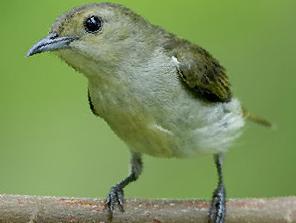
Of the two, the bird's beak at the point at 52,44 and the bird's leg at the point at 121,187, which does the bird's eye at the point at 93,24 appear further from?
the bird's leg at the point at 121,187

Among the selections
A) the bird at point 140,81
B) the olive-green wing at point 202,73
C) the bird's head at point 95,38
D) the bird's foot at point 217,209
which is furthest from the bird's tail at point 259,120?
the bird's head at point 95,38

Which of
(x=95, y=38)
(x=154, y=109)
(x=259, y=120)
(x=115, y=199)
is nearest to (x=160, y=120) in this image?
(x=154, y=109)

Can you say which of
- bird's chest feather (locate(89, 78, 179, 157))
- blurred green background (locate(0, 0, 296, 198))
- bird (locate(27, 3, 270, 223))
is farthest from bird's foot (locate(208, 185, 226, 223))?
blurred green background (locate(0, 0, 296, 198))

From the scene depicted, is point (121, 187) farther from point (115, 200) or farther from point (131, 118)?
point (131, 118)

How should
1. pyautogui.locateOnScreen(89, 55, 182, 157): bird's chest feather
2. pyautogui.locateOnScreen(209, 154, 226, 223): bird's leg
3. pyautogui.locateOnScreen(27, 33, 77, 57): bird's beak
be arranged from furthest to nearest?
pyautogui.locateOnScreen(89, 55, 182, 157): bird's chest feather → pyautogui.locateOnScreen(209, 154, 226, 223): bird's leg → pyautogui.locateOnScreen(27, 33, 77, 57): bird's beak

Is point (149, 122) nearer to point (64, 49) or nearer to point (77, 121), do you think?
point (64, 49)

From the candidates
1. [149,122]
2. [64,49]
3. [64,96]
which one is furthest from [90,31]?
[64,96]

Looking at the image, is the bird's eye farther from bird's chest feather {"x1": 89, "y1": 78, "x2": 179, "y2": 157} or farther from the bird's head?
bird's chest feather {"x1": 89, "y1": 78, "x2": 179, "y2": 157}
